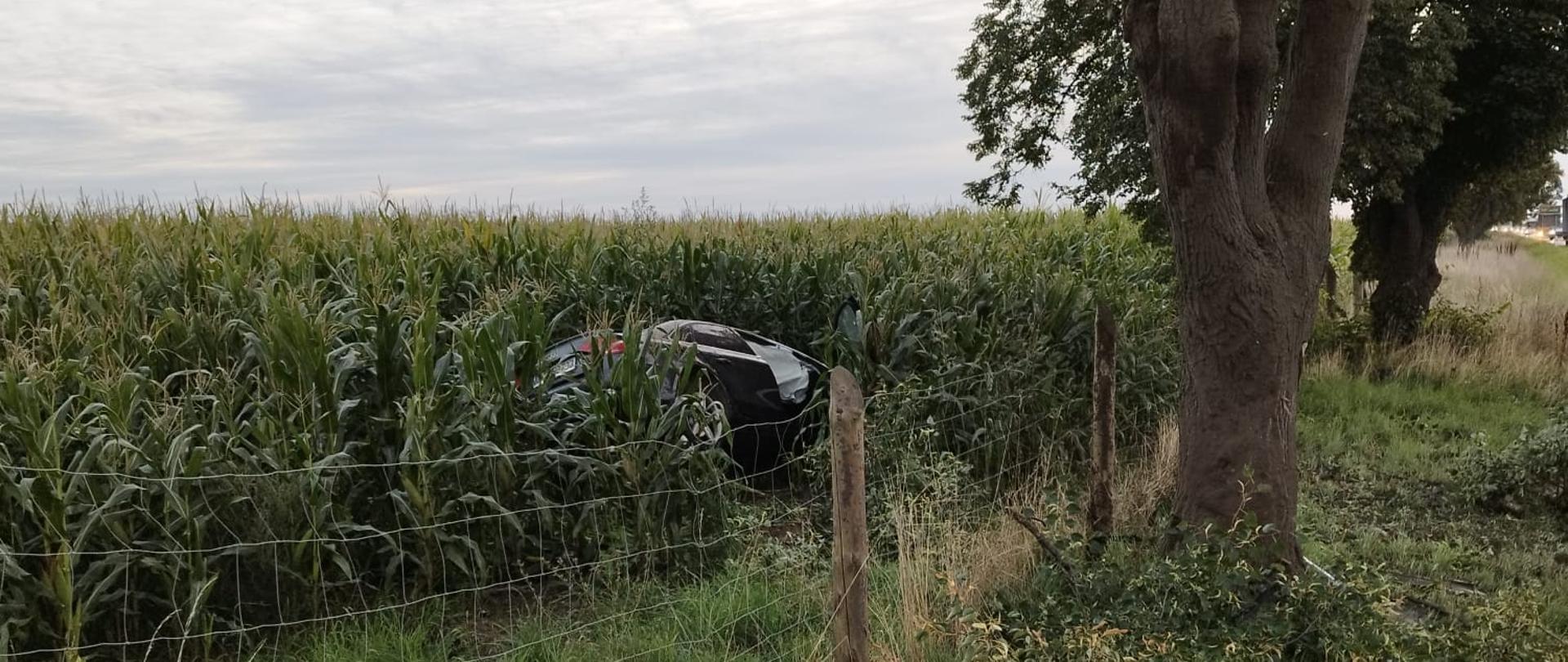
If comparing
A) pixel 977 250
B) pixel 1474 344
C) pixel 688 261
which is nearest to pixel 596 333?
pixel 688 261

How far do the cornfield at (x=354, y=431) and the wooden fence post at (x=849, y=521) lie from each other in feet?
4.80

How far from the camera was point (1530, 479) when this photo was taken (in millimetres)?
7441

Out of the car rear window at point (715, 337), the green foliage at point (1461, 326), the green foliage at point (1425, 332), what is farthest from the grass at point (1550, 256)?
the car rear window at point (715, 337)

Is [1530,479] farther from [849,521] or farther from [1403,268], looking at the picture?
[1403,268]

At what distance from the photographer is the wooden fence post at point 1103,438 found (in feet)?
19.9

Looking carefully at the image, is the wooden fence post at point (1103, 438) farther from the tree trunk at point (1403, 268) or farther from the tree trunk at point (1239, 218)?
the tree trunk at point (1403, 268)

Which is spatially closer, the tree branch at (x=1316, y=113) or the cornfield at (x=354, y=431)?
the cornfield at (x=354, y=431)

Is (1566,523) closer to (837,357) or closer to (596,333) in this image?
(837,357)

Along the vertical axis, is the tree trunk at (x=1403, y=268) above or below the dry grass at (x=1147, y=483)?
above

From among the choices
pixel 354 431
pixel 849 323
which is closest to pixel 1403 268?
pixel 849 323

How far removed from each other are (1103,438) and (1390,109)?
7017 mm

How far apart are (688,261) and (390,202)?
12.9 feet

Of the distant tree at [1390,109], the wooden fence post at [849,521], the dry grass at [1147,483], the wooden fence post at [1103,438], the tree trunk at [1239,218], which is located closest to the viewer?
the wooden fence post at [849,521]

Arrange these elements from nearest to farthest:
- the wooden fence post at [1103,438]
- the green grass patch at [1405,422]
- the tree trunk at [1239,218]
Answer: the tree trunk at [1239,218], the wooden fence post at [1103,438], the green grass patch at [1405,422]
